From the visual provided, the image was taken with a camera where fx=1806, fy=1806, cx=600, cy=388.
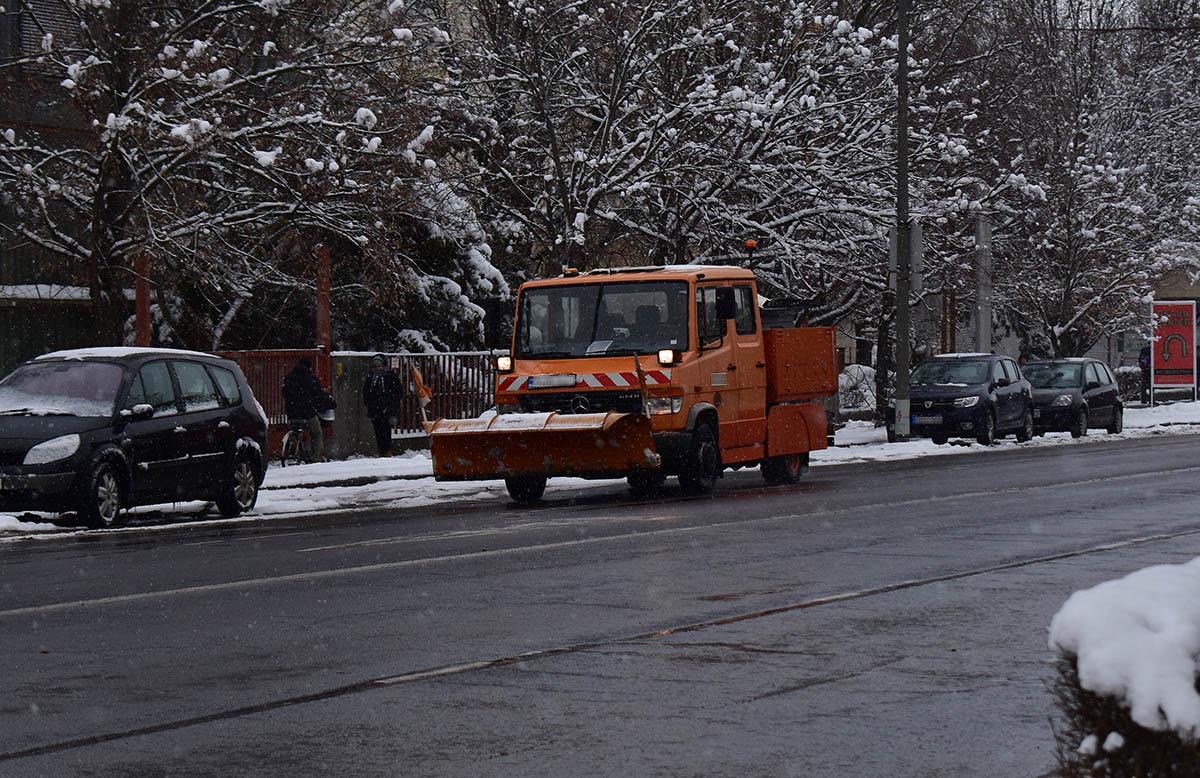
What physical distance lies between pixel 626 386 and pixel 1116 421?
74.1 feet

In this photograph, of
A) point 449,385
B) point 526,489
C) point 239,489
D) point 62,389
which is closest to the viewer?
point 62,389

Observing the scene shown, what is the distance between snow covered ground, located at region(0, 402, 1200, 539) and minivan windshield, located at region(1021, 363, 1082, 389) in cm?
179

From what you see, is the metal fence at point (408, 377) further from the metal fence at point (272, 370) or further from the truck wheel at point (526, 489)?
the truck wheel at point (526, 489)

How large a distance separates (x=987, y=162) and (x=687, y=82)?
889 centimetres

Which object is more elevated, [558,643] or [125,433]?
[125,433]

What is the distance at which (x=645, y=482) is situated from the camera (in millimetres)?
21672

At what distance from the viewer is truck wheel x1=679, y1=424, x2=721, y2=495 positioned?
20.3 metres

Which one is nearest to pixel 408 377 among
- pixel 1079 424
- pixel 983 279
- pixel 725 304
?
pixel 725 304

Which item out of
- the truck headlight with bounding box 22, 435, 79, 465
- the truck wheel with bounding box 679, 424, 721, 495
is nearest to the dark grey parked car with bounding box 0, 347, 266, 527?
the truck headlight with bounding box 22, 435, 79, 465

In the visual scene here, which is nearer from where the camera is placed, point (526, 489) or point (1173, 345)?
point (526, 489)

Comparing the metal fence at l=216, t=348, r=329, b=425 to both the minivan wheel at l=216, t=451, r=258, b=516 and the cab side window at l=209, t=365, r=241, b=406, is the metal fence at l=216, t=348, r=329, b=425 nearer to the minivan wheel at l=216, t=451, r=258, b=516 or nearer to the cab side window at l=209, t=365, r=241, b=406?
the cab side window at l=209, t=365, r=241, b=406

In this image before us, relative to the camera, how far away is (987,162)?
38594 mm

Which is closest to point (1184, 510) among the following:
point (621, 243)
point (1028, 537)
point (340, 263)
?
point (1028, 537)

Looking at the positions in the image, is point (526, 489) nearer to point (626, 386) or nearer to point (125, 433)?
point (626, 386)
